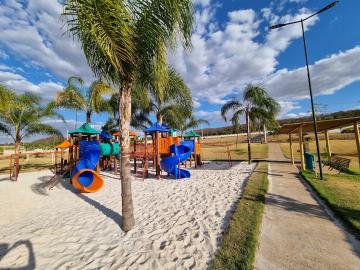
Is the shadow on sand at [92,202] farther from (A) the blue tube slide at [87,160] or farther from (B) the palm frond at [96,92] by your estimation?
(B) the palm frond at [96,92]

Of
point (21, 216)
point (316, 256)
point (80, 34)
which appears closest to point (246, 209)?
point (316, 256)

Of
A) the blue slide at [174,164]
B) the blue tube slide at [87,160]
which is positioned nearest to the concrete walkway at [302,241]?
the blue slide at [174,164]

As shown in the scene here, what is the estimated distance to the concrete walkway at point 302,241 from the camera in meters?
3.06

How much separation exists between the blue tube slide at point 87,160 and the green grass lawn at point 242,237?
688 centimetres

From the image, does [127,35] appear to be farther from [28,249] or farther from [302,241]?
[302,241]

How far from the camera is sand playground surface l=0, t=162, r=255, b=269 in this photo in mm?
3497

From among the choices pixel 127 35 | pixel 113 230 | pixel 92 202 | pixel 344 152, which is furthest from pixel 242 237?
pixel 344 152

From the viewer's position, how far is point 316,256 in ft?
10.6

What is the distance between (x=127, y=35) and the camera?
416cm

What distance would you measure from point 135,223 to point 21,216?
3839mm

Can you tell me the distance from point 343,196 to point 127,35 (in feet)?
24.0

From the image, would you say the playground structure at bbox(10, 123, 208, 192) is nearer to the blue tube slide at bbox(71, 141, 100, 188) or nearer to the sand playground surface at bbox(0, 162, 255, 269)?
the blue tube slide at bbox(71, 141, 100, 188)

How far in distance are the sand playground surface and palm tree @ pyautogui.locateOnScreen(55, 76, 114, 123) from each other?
305 inches

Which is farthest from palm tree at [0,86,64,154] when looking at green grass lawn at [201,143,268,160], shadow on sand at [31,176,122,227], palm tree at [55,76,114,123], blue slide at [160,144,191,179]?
green grass lawn at [201,143,268,160]
